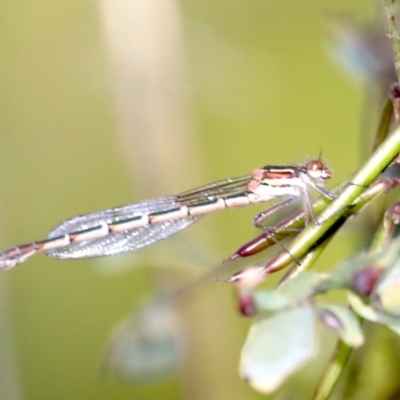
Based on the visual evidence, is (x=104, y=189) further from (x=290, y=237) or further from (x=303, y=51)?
(x=290, y=237)

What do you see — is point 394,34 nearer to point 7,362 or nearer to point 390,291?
point 390,291

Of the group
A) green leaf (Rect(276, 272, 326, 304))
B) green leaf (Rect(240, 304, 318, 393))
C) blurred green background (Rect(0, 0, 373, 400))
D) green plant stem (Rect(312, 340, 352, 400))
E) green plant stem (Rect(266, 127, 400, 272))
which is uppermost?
blurred green background (Rect(0, 0, 373, 400))

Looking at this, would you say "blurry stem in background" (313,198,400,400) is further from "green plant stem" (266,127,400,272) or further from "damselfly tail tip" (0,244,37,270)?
"damselfly tail tip" (0,244,37,270)

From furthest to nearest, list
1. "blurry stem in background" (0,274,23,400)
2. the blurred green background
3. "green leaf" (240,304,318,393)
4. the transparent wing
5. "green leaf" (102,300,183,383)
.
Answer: "blurry stem in background" (0,274,23,400) → the blurred green background → the transparent wing → "green leaf" (102,300,183,383) → "green leaf" (240,304,318,393)

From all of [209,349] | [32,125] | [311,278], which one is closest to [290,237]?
[311,278]

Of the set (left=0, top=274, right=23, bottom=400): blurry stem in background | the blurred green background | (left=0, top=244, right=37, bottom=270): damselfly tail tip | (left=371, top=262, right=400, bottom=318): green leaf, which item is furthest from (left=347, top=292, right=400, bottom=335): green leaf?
(left=0, top=274, right=23, bottom=400): blurry stem in background
